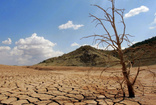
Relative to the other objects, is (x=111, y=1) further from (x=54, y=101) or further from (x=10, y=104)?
(x=10, y=104)

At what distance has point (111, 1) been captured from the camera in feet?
8.38

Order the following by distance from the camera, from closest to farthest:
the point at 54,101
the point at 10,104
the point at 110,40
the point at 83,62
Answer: the point at 10,104 → the point at 54,101 → the point at 110,40 → the point at 83,62

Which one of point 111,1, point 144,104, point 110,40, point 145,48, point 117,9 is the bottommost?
point 144,104

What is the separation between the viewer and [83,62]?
2197cm

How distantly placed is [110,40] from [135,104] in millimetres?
1239

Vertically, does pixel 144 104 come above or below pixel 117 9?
below

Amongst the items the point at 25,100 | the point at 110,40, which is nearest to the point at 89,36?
the point at 110,40

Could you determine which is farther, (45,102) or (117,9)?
(117,9)

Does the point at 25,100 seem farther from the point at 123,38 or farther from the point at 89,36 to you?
the point at 123,38

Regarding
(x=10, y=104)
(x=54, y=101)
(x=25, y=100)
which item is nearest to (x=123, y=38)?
(x=54, y=101)

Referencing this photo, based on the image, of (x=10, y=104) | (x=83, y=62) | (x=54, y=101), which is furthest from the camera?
(x=83, y=62)

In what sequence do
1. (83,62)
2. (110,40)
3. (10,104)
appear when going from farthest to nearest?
(83,62), (110,40), (10,104)

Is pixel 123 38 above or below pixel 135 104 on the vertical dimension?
above

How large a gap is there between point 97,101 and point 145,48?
145cm
